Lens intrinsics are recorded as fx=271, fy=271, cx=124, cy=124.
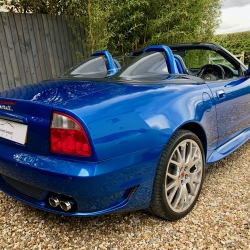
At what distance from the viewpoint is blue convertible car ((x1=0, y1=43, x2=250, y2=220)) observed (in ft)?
4.54

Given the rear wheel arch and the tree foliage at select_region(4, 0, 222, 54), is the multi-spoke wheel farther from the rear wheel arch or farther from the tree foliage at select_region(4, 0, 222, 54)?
the tree foliage at select_region(4, 0, 222, 54)

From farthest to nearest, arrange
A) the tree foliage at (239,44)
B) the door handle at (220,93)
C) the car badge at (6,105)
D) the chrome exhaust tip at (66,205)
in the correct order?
the tree foliage at (239,44) → the door handle at (220,93) → the car badge at (6,105) → the chrome exhaust tip at (66,205)

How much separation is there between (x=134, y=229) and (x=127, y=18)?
417cm

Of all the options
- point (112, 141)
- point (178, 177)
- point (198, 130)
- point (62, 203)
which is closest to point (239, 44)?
point (198, 130)

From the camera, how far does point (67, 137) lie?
4.58 feet

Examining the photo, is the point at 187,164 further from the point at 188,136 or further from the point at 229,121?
the point at 229,121

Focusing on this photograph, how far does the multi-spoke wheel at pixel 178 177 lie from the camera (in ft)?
5.53

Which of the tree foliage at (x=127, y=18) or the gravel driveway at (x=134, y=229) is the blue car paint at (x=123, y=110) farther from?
the tree foliage at (x=127, y=18)

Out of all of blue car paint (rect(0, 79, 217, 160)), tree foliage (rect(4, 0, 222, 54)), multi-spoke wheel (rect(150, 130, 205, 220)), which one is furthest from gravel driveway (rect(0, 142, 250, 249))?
tree foliage (rect(4, 0, 222, 54))

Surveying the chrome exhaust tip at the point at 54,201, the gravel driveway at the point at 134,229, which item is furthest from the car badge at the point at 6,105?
the gravel driveway at the point at 134,229

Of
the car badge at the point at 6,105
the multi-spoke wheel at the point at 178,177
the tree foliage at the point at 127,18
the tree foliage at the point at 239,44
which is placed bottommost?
the tree foliage at the point at 239,44

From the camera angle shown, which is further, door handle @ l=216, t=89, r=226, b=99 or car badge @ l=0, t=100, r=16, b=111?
door handle @ l=216, t=89, r=226, b=99

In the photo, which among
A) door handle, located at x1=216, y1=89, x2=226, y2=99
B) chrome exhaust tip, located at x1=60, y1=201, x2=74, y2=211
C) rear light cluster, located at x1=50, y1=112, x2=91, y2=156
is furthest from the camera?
door handle, located at x1=216, y1=89, x2=226, y2=99

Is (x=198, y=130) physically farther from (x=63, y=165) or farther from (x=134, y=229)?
(x=63, y=165)
